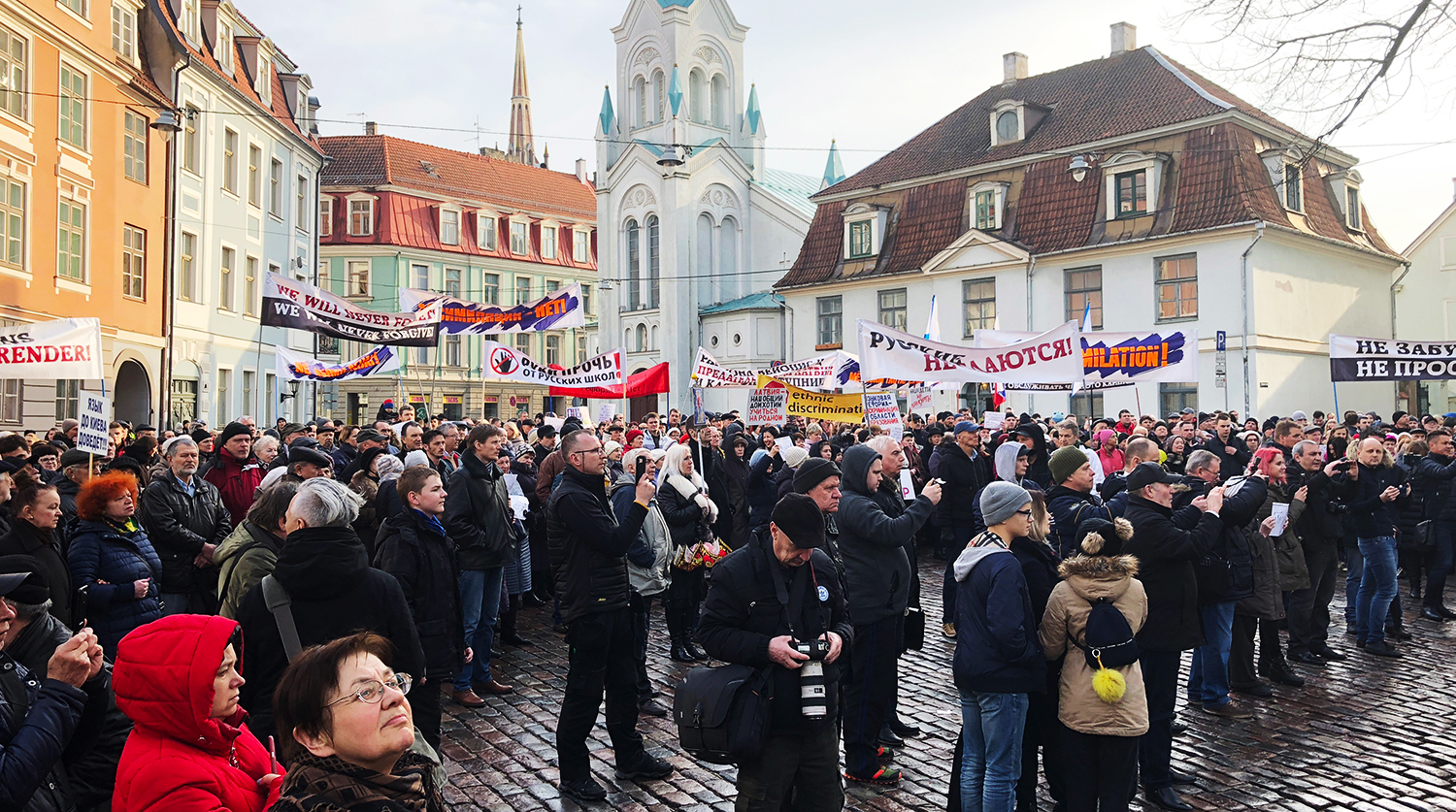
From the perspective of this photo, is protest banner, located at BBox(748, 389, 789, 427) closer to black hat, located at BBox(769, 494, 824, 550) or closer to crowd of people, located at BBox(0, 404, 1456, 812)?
crowd of people, located at BBox(0, 404, 1456, 812)

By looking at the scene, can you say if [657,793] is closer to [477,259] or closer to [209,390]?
[209,390]

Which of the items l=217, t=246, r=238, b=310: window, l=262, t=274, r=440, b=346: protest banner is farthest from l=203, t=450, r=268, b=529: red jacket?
l=217, t=246, r=238, b=310: window

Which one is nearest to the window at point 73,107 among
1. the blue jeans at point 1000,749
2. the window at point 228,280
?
the window at point 228,280

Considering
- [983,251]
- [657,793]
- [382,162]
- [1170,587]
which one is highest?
[382,162]

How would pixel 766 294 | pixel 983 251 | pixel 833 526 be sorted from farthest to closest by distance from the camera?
1. pixel 766 294
2. pixel 983 251
3. pixel 833 526

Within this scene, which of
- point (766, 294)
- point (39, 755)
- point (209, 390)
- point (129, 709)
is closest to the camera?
point (129, 709)

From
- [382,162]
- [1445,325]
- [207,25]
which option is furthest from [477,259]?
[1445,325]

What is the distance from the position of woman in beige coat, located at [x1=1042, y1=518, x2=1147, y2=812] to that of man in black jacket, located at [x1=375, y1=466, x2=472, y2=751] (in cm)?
332

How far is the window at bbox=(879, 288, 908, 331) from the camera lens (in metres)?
36.4

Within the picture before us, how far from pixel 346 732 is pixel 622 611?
3.60 m

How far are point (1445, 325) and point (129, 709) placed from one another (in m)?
41.2

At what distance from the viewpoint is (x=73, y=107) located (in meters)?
20.3

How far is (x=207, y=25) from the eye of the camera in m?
28.1

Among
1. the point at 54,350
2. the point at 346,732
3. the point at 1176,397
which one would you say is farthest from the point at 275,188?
the point at 346,732
